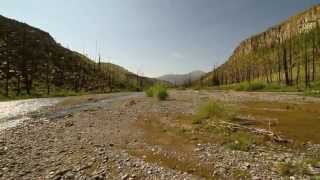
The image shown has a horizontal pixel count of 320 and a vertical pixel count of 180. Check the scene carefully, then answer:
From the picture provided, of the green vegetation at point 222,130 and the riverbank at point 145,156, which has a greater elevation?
the green vegetation at point 222,130

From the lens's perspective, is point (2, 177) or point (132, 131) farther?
point (132, 131)

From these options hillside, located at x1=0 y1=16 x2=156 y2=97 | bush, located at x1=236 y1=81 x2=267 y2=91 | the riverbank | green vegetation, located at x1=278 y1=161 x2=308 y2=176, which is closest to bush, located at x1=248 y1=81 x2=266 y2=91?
bush, located at x1=236 y1=81 x2=267 y2=91

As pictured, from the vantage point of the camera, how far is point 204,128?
1862 centimetres

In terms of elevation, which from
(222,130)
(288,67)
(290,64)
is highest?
(288,67)

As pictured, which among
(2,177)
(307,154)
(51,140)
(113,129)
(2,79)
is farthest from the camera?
(2,79)

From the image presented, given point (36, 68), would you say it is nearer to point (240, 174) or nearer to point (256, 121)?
point (256, 121)

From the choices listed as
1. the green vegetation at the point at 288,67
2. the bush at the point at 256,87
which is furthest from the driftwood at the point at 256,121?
the bush at the point at 256,87

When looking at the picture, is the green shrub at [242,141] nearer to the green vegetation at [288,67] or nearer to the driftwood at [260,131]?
the driftwood at [260,131]

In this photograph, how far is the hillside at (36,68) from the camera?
2886 inches

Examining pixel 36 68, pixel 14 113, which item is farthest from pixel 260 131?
pixel 36 68

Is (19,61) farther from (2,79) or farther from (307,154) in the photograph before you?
(307,154)

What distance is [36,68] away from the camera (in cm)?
9031

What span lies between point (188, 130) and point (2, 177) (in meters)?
10.5

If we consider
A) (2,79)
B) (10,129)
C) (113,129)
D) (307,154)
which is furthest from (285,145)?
(2,79)
